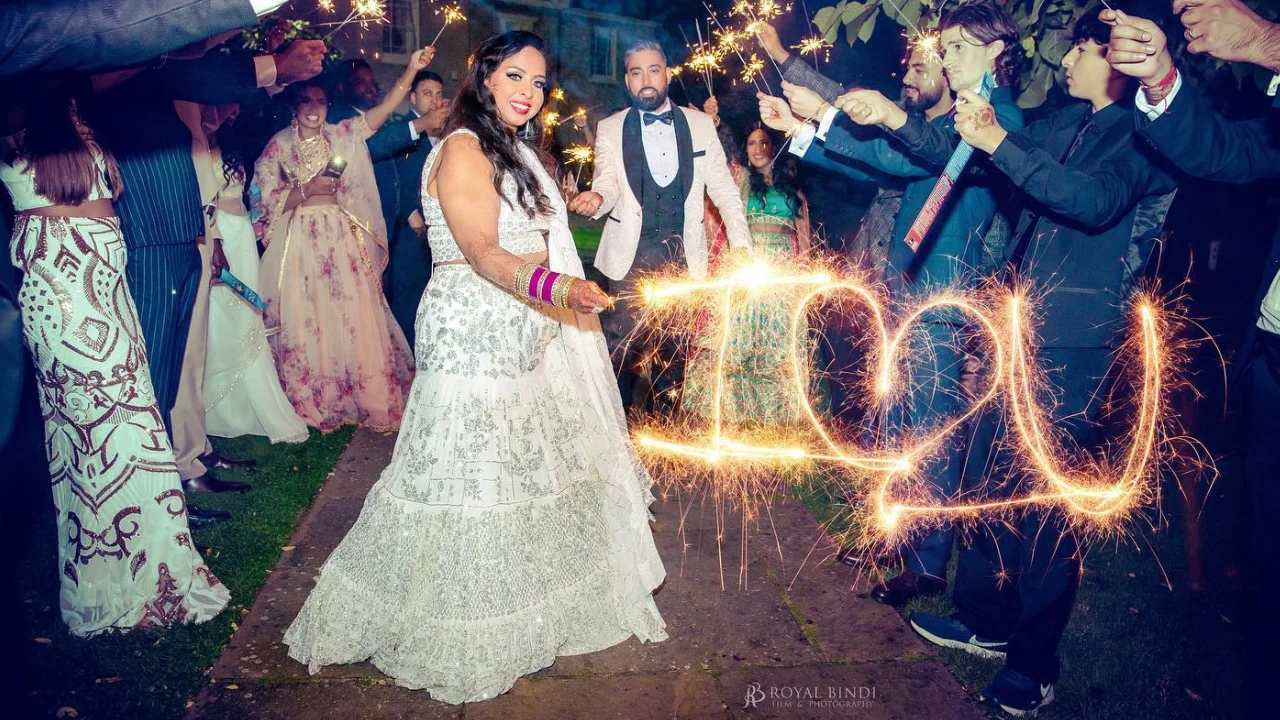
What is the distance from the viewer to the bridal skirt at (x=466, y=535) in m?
2.84

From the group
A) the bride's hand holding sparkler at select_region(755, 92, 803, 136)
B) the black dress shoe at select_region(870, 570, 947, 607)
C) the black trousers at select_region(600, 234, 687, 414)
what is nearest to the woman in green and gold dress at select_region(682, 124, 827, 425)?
the black trousers at select_region(600, 234, 687, 414)

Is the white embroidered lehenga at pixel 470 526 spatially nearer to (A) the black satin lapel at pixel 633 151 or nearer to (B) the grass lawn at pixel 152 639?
(B) the grass lawn at pixel 152 639

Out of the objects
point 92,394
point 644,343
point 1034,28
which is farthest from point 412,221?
point 1034,28

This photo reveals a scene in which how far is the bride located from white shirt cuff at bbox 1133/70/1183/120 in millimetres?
1971

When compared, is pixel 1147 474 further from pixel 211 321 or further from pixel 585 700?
pixel 211 321

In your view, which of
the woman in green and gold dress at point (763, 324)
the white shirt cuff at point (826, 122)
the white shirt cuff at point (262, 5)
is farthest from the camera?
the woman in green and gold dress at point (763, 324)

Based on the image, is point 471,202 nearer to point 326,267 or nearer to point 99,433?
point 99,433

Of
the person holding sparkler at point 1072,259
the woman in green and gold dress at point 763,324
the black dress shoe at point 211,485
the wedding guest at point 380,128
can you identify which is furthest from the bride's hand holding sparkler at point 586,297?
the wedding guest at point 380,128

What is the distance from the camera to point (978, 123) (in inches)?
115

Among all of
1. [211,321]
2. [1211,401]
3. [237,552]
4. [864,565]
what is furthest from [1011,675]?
[211,321]

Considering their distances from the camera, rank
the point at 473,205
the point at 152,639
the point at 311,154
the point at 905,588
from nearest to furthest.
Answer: the point at 473,205
the point at 152,639
the point at 905,588
the point at 311,154

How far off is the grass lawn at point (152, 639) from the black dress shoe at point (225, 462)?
1.44ft

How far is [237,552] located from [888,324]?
3.36 metres

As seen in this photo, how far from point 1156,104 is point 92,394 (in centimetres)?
389
